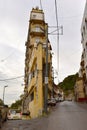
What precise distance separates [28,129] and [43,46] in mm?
13907

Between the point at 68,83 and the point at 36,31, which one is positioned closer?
the point at 36,31

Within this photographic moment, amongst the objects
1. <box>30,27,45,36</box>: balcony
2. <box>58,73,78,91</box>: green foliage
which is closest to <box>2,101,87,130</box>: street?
<box>30,27,45,36</box>: balcony

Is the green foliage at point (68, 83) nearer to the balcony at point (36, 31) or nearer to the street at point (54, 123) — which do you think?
the balcony at point (36, 31)

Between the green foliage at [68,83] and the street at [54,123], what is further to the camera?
the green foliage at [68,83]

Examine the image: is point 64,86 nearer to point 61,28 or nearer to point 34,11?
point 34,11

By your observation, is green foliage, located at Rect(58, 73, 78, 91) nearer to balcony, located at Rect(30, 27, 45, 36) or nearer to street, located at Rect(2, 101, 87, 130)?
balcony, located at Rect(30, 27, 45, 36)

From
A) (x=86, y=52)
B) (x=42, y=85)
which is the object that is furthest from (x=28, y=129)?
(x=86, y=52)

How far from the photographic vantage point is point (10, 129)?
1404cm

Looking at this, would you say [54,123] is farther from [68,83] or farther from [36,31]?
[68,83]

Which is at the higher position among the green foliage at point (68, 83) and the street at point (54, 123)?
the green foliage at point (68, 83)

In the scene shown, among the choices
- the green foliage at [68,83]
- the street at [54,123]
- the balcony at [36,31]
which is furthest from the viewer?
the green foliage at [68,83]

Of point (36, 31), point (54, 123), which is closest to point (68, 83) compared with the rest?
point (36, 31)

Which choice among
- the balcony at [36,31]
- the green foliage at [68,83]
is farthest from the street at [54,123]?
the green foliage at [68,83]

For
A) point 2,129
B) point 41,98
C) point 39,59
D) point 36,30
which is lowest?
point 2,129
